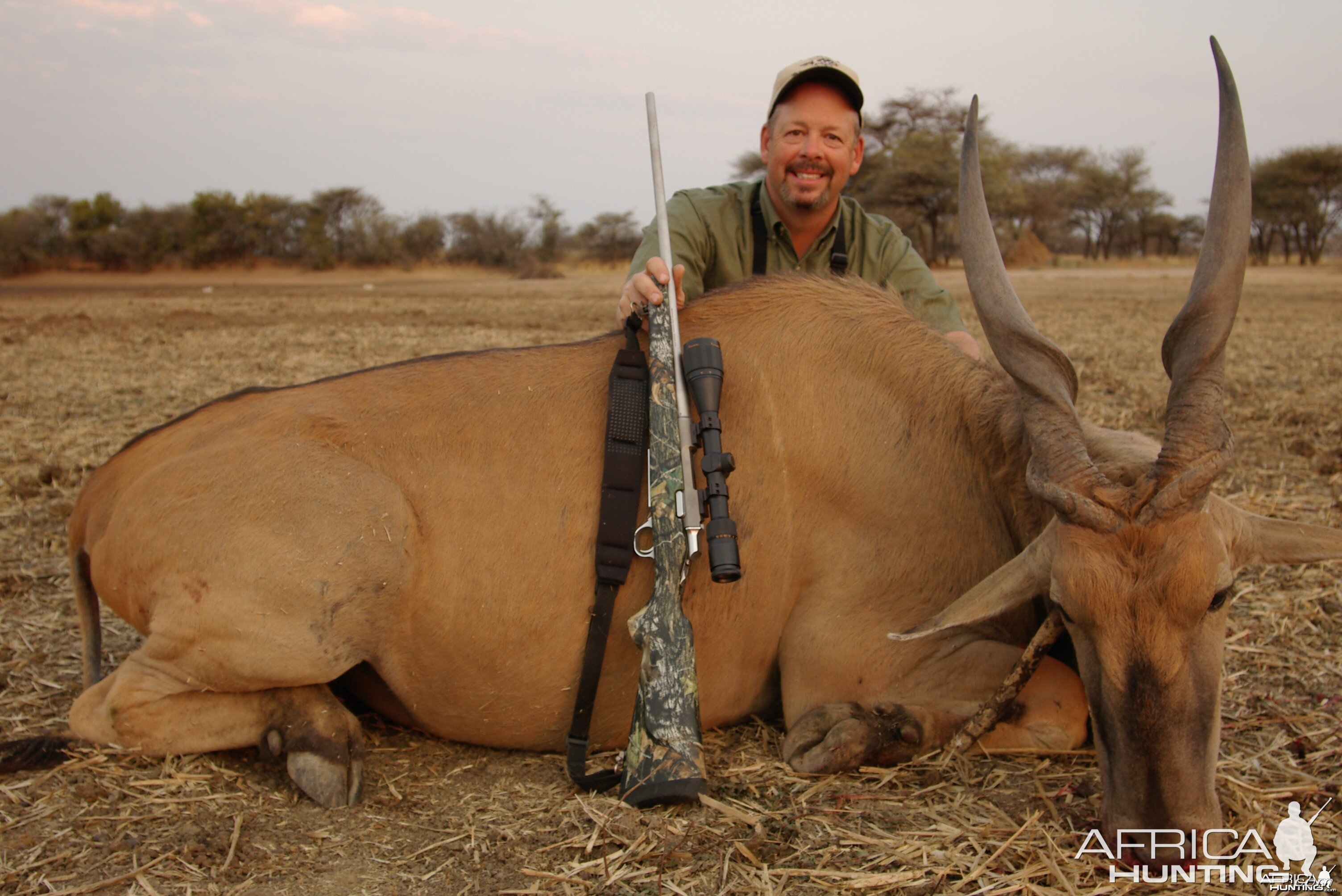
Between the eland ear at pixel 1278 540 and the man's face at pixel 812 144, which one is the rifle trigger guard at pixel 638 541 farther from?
the man's face at pixel 812 144

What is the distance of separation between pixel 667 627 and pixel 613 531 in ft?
1.34

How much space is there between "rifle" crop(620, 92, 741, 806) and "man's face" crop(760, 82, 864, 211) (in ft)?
6.28

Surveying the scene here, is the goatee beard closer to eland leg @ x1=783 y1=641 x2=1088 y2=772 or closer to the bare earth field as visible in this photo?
eland leg @ x1=783 y1=641 x2=1088 y2=772

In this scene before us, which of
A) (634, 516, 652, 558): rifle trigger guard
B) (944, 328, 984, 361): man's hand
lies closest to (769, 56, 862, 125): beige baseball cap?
(944, 328, 984, 361): man's hand

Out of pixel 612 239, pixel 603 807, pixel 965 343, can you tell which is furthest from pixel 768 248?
pixel 612 239

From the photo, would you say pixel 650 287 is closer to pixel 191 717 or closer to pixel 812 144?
pixel 812 144

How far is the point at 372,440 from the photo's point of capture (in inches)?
139

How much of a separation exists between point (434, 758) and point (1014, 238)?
2196 inches

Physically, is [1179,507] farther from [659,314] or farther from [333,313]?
[333,313]

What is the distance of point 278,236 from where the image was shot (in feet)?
175

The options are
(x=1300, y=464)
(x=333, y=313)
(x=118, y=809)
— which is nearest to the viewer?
(x=118, y=809)

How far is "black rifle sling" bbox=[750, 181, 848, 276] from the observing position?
5305 millimetres

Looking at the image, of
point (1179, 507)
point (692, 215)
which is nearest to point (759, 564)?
point (1179, 507)

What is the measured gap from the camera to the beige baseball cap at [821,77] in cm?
494
